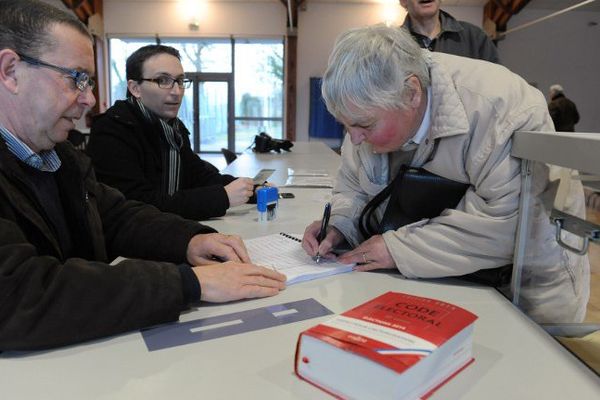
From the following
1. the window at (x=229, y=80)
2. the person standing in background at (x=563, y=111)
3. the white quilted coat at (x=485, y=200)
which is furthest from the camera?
the window at (x=229, y=80)

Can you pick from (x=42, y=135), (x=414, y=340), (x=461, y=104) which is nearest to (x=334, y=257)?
(x=461, y=104)

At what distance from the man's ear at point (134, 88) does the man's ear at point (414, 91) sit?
4.50 feet

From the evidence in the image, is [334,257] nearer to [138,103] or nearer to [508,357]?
[508,357]

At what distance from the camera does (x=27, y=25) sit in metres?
1.00

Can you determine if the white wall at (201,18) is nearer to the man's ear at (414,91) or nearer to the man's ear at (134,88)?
the man's ear at (134,88)

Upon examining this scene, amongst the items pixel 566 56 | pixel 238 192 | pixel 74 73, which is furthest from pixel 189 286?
pixel 566 56

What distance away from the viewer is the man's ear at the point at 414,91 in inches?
42.3

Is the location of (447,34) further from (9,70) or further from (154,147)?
(9,70)

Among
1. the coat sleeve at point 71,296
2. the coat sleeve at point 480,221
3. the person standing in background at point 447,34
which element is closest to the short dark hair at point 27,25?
the coat sleeve at point 71,296

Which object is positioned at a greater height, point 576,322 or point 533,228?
point 533,228

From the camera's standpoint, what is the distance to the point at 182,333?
2.84 feet

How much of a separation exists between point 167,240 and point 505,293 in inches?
32.2

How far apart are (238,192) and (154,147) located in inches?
16.6

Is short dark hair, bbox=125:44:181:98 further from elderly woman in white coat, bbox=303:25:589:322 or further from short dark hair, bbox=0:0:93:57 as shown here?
elderly woman in white coat, bbox=303:25:589:322
